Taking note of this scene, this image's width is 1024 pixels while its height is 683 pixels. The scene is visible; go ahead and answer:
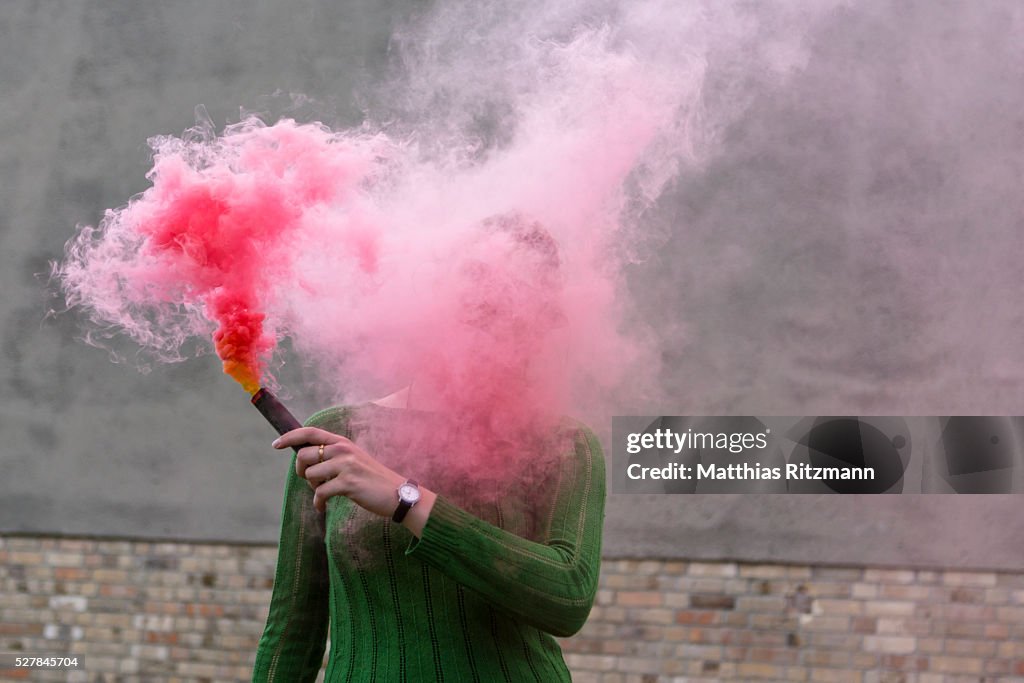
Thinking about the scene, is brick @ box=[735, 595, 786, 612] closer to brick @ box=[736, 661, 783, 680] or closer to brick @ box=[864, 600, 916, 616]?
brick @ box=[736, 661, 783, 680]

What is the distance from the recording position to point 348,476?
1710mm

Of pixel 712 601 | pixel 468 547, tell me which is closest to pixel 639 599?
pixel 712 601

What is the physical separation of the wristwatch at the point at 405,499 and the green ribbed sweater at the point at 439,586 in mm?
37

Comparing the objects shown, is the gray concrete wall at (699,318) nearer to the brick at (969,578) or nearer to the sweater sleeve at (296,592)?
the brick at (969,578)

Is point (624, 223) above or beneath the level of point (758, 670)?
above

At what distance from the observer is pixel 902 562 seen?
4922 mm

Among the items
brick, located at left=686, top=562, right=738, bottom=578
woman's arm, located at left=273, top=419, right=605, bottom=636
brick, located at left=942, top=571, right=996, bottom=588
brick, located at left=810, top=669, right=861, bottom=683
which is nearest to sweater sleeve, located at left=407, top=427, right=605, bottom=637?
woman's arm, located at left=273, top=419, right=605, bottom=636

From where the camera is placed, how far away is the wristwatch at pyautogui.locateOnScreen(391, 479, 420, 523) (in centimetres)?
172

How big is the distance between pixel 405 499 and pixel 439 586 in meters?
0.22

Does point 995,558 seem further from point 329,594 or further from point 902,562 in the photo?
point 329,594

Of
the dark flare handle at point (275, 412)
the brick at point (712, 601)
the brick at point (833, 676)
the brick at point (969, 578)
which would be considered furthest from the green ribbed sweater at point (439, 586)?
the brick at point (969, 578)

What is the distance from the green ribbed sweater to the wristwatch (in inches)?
1.4

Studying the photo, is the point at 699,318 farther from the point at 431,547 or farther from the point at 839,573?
the point at 431,547

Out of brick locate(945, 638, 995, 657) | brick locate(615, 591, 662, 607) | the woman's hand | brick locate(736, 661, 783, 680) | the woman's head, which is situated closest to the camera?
the woman's hand
